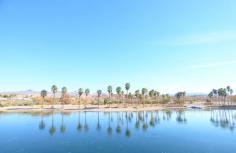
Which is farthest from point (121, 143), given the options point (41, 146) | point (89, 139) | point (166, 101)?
point (166, 101)

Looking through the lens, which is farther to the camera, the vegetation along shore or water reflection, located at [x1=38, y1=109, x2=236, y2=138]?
the vegetation along shore

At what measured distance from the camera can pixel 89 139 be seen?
47.8 meters

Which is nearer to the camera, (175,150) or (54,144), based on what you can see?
(175,150)

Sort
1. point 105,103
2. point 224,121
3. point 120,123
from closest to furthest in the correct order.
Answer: point 120,123 < point 224,121 < point 105,103

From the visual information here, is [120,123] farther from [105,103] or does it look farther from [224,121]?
[105,103]

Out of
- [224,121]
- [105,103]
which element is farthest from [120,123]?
[105,103]

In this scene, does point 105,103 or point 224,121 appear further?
point 105,103

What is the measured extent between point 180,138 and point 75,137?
860 inches

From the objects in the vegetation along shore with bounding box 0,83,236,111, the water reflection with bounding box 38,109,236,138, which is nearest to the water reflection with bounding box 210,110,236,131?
the water reflection with bounding box 38,109,236,138

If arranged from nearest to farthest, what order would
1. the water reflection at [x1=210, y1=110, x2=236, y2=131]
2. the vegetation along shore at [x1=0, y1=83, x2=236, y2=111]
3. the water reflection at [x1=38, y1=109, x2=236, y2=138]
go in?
1. the water reflection at [x1=38, y1=109, x2=236, y2=138]
2. the water reflection at [x1=210, y1=110, x2=236, y2=131]
3. the vegetation along shore at [x1=0, y1=83, x2=236, y2=111]

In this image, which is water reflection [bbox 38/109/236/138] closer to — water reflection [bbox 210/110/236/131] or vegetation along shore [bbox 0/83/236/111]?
water reflection [bbox 210/110/236/131]

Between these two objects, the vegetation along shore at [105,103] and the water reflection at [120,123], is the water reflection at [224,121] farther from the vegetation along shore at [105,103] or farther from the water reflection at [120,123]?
the vegetation along shore at [105,103]

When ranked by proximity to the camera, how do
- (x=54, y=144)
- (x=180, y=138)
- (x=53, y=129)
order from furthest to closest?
(x=53, y=129), (x=180, y=138), (x=54, y=144)

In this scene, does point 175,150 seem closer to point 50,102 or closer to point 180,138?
point 180,138
